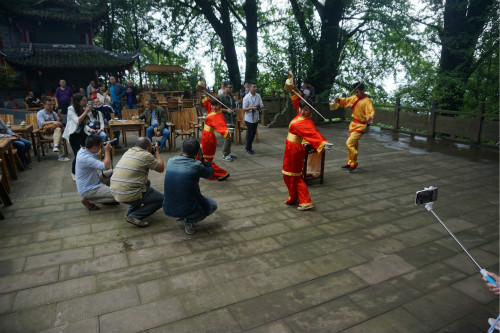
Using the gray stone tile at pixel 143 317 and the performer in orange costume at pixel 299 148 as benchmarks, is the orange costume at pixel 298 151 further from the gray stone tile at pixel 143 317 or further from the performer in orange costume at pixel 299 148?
the gray stone tile at pixel 143 317

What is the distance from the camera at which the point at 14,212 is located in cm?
491

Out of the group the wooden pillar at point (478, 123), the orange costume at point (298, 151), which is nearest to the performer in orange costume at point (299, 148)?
the orange costume at point (298, 151)

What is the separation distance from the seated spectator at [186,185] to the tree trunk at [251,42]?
14.4 meters

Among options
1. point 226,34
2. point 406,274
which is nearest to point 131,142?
point 406,274

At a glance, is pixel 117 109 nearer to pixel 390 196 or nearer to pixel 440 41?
pixel 390 196

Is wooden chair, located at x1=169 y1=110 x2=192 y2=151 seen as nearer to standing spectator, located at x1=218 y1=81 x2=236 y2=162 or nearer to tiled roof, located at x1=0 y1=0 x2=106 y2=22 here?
standing spectator, located at x1=218 y1=81 x2=236 y2=162

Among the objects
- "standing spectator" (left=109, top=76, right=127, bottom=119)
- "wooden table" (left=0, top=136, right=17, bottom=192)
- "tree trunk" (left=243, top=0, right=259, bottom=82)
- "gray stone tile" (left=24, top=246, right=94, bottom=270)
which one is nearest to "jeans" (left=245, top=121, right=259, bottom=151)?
"wooden table" (left=0, top=136, right=17, bottom=192)

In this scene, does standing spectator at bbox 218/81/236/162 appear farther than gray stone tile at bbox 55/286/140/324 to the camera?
Yes

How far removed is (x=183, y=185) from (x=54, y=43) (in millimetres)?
21959

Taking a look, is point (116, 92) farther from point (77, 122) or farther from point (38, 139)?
point (77, 122)

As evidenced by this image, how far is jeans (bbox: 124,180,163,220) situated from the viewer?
14.5ft

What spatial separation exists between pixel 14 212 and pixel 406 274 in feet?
17.7

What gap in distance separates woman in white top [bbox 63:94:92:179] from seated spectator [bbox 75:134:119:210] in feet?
5.94

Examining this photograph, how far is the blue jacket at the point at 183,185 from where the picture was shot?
398 centimetres
